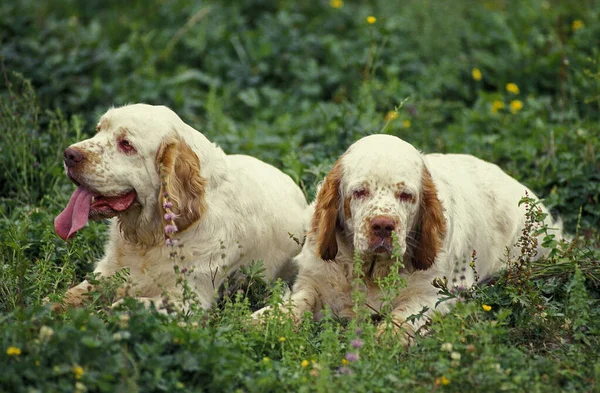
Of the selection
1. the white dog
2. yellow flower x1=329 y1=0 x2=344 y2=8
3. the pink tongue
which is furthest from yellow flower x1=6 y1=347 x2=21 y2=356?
yellow flower x1=329 y1=0 x2=344 y2=8

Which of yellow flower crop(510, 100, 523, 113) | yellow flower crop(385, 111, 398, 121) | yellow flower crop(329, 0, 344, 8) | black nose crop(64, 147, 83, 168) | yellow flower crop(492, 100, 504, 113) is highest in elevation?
black nose crop(64, 147, 83, 168)

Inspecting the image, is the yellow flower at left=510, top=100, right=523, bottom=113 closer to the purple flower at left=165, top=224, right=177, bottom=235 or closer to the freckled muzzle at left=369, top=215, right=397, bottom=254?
the freckled muzzle at left=369, top=215, right=397, bottom=254

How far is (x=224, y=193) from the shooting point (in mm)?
5125

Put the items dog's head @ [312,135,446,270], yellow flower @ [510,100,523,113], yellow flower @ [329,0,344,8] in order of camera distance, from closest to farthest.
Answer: dog's head @ [312,135,446,270] < yellow flower @ [510,100,523,113] < yellow flower @ [329,0,344,8]

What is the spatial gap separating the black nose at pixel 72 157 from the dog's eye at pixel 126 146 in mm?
204

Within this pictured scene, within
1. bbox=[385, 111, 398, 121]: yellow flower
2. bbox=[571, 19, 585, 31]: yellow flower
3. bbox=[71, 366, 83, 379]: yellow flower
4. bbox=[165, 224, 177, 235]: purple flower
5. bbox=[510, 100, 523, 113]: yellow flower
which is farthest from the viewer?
bbox=[571, 19, 585, 31]: yellow flower

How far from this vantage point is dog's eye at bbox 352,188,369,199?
477 cm

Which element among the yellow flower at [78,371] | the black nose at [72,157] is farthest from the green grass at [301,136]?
the black nose at [72,157]

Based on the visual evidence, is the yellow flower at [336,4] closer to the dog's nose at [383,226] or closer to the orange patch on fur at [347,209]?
the orange patch on fur at [347,209]

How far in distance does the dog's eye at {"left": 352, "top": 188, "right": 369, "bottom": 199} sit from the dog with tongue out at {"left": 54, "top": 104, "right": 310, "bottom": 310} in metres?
0.64

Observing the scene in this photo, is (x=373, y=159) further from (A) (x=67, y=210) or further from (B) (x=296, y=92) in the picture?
(B) (x=296, y=92)

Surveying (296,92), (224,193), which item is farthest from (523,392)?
(296,92)

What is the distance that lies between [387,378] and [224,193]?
1599 mm

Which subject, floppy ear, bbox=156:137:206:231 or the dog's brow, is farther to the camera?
the dog's brow
